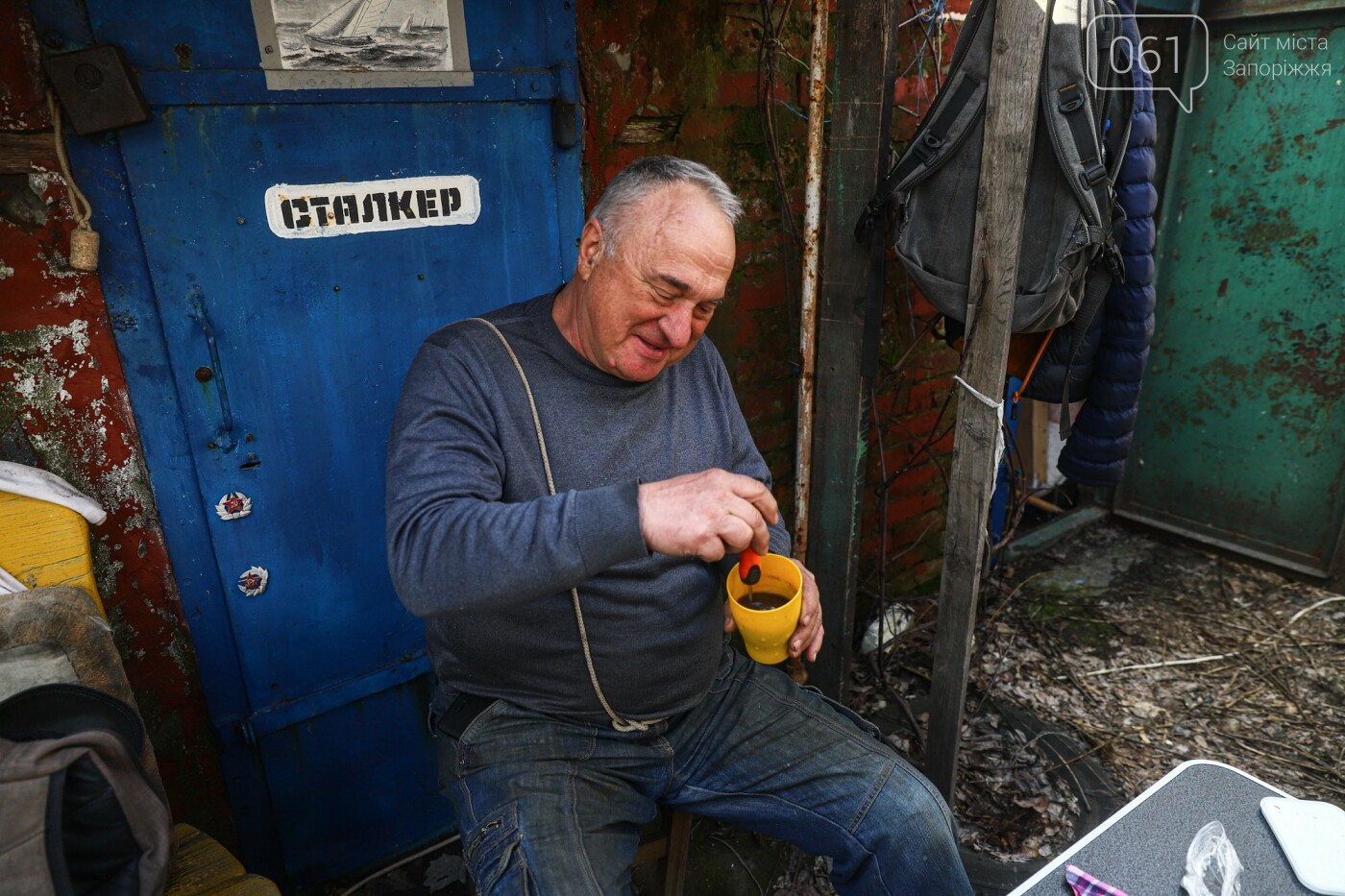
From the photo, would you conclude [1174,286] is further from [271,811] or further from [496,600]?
[271,811]

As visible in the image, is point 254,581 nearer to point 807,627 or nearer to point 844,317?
point 807,627

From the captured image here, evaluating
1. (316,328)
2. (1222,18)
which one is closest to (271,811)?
(316,328)

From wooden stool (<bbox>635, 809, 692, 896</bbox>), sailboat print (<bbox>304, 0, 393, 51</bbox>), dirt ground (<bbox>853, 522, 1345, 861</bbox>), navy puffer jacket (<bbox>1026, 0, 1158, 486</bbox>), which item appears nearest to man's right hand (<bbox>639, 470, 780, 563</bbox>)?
wooden stool (<bbox>635, 809, 692, 896</bbox>)

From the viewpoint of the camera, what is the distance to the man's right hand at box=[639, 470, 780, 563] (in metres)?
1.42

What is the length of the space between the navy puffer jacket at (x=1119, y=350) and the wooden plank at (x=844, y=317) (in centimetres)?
72

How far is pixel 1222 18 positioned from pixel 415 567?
14.5ft

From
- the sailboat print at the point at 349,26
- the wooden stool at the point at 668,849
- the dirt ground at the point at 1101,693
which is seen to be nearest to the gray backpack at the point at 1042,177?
the sailboat print at the point at 349,26

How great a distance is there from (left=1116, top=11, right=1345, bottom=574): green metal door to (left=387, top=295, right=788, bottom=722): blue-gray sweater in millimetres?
3424

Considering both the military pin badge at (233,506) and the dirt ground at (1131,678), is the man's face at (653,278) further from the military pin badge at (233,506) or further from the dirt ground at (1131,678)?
the dirt ground at (1131,678)

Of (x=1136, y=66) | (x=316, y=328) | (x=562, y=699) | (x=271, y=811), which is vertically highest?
(x=1136, y=66)

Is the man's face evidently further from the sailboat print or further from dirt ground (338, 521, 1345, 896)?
dirt ground (338, 521, 1345, 896)

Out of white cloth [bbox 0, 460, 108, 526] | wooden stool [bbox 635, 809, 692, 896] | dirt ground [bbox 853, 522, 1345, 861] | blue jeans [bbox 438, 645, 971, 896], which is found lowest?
dirt ground [bbox 853, 522, 1345, 861]

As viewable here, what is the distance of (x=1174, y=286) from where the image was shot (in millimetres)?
4363

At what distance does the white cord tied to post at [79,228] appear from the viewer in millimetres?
1642
